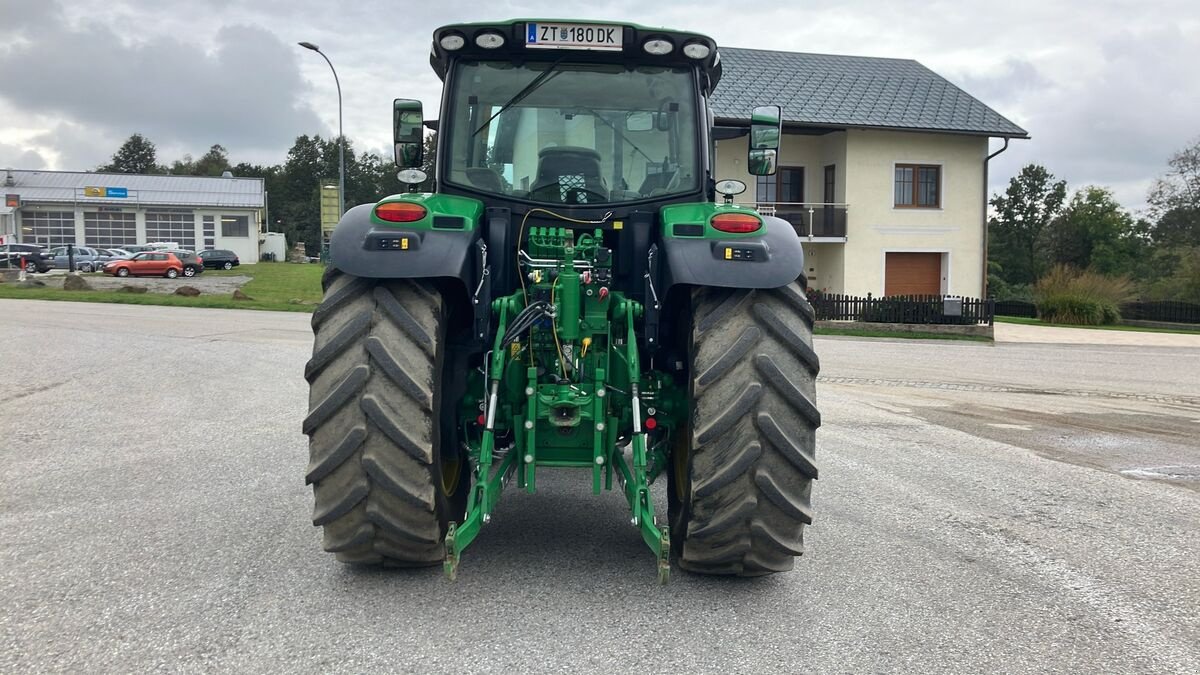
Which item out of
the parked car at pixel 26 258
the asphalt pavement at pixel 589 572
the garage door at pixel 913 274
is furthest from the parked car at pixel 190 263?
the asphalt pavement at pixel 589 572

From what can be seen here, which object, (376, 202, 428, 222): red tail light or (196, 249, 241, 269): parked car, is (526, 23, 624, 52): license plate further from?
(196, 249, 241, 269): parked car

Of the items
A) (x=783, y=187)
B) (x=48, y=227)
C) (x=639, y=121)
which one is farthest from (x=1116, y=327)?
(x=48, y=227)

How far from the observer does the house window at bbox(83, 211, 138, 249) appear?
64.7 metres

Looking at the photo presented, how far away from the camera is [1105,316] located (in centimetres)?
3206

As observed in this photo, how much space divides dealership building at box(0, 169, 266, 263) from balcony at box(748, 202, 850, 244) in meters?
45.7

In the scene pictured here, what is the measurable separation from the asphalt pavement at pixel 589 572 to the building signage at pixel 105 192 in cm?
6117

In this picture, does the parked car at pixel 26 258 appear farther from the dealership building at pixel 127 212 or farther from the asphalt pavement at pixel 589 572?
the asphalt pavement at pixel 589 572

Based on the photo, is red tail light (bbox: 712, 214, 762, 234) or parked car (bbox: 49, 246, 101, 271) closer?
red tail light (bbox: 712, 214, 762, 234)

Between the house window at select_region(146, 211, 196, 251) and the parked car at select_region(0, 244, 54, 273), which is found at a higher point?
the house window at select_region(146, 211, 196, 251)

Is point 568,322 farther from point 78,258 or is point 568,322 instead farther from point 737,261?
point 78,258

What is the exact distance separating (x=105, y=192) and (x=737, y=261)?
69376mm

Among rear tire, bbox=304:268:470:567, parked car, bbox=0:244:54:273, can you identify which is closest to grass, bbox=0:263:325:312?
parked car, bbox=0:244:54:273

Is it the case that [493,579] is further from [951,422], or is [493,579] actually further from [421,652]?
[951,422]

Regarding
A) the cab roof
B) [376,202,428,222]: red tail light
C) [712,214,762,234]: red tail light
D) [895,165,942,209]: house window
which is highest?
[895,165,942,209]: house window
